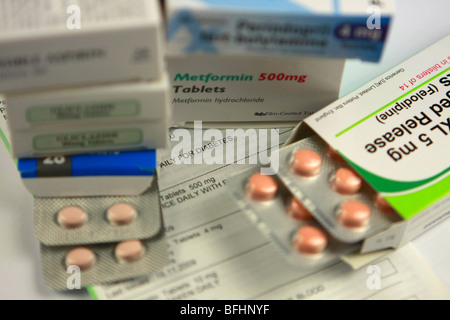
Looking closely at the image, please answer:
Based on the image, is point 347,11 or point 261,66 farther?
point 261,66

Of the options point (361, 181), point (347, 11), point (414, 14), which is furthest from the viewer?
point (414, 14)

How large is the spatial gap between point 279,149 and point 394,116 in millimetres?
144

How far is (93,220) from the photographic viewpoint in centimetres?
68

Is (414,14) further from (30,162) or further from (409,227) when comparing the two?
(30,162)

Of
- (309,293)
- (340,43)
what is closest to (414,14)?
(340,43)

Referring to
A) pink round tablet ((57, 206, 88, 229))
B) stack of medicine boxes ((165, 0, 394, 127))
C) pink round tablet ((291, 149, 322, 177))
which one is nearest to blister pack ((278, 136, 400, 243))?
pink round tablet ((291, 149, 322, 177))

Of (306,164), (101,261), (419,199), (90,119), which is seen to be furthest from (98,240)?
(419,199)

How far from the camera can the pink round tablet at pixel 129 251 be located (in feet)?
2.17

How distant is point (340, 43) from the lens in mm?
609

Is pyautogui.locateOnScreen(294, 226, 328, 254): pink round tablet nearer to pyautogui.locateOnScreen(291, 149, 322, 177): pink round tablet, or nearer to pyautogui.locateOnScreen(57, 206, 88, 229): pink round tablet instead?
pyautogui.locateOnScreen(291, 149, 322, 177): pink round tablet

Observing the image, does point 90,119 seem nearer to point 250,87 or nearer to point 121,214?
point 121,214

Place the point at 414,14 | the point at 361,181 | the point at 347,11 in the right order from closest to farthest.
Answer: the point at 347,11, the point at 361,181, the point at 414,14

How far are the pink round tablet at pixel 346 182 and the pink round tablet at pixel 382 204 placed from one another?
26mm

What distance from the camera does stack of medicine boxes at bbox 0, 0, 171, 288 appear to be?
0.55 metres
